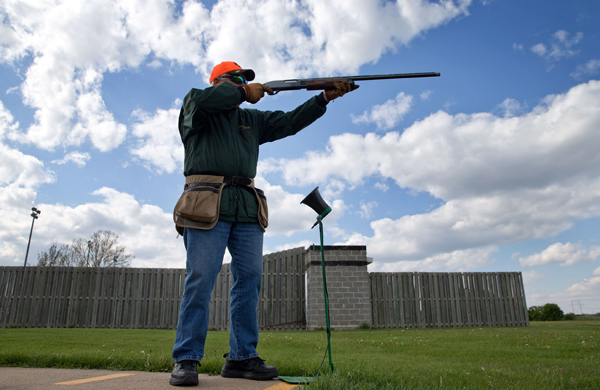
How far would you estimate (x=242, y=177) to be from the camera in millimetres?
2607

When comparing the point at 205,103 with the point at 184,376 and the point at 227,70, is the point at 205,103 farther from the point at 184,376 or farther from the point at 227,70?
the point at 184,376

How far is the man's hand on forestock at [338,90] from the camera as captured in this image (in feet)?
10.1

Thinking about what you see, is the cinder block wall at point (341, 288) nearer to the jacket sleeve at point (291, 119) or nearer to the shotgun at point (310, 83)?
the shotgun at point (310, 83)

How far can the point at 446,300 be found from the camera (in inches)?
461

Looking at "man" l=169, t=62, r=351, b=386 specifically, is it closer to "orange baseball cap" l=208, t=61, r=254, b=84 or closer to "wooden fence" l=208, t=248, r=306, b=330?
"orange baseball cap" l=208, t=61, r=254, b=84

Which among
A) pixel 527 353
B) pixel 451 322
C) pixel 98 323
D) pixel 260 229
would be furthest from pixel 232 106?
pixel 98 323

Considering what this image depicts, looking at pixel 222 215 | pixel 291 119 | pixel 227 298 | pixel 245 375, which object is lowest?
pixel 245 375

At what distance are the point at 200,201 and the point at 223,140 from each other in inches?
18.6

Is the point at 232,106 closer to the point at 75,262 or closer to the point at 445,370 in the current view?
the point at 445,370

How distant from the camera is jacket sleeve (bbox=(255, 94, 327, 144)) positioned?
2.98 meters

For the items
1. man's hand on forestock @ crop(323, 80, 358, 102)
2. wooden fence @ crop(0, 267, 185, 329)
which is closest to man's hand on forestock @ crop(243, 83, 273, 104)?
man's hand on forestock @ crop(323, 80, 358, 102)

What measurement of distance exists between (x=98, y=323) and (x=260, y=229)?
39.7 feet

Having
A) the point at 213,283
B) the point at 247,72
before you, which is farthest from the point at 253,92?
the point at 213,283

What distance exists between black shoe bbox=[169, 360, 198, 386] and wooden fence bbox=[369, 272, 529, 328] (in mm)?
9857
